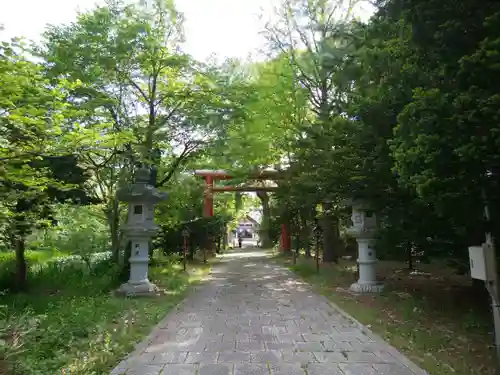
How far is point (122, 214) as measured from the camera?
13.1 m

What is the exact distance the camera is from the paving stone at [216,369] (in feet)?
13.8

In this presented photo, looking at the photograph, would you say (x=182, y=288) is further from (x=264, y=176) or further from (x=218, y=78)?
(x=264, y=176)

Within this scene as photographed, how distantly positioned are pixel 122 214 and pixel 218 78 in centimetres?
559

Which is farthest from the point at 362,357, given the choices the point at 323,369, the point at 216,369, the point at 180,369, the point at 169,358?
the point at 169,358

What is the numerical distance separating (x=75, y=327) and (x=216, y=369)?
2346 millimetres

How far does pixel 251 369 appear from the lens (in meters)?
4.34

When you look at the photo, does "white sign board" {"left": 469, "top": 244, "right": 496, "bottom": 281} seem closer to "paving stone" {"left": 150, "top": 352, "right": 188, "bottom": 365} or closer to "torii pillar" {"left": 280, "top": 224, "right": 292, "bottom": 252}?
"paving stone" {"left": 150, "top": 352, "right": 188, "bottom": 365}

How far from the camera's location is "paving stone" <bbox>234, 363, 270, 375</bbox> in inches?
166

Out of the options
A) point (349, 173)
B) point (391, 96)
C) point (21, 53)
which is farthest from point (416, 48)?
point (21, 53)

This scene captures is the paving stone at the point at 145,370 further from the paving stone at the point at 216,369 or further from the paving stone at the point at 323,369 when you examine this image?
the paving stone at the point at 323,369

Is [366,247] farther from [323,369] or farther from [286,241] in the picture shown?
[286,241]

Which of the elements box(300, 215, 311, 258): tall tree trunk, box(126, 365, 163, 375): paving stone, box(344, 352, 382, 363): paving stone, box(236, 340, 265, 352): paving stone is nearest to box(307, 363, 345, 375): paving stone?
box(344, 352, 382, 363): paving stone

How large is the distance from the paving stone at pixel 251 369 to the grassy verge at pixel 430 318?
70.2 inches

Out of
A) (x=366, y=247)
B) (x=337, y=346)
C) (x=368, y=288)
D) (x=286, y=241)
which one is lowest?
(x=337, y=346)
